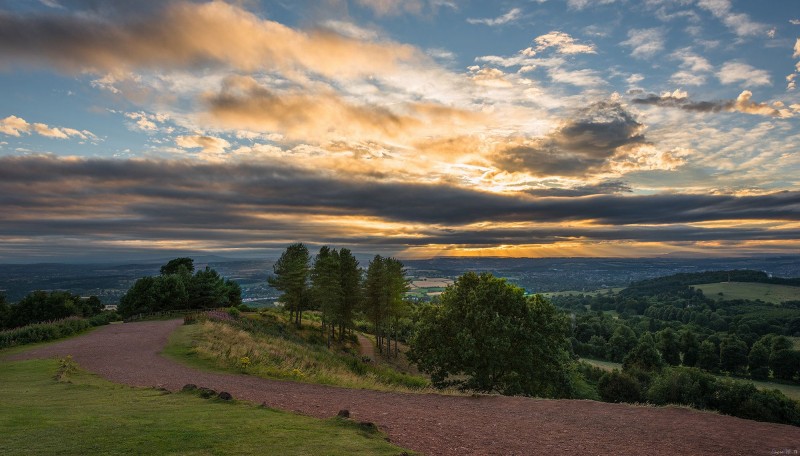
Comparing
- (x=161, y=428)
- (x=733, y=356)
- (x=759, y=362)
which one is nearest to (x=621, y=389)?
(x=733, y=356)

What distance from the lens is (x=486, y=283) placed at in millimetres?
34719

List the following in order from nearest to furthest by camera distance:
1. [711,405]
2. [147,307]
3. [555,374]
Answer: [555,374] → [711,405] → [147,307]

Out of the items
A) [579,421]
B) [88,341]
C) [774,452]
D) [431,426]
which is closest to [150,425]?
[431,426]

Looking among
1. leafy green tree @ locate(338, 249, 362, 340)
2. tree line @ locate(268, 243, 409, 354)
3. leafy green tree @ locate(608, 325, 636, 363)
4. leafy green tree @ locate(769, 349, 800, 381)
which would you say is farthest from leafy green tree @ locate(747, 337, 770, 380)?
leafy green tree @ locate(338, 249, 362, 340)

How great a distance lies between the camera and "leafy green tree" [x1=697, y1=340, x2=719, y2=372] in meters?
94.1

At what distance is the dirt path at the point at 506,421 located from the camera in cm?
1305

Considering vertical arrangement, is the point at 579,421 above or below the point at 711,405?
above

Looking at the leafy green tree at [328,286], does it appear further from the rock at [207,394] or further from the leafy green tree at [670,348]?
the leafy green tree at [670,348]

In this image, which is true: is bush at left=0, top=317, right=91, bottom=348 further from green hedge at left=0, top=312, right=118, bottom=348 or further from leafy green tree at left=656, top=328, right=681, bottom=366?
leafy green tree at left=656, top=328, right=681, bottom=366

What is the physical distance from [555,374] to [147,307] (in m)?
56.5

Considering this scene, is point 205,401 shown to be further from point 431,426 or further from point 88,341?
point 88,341

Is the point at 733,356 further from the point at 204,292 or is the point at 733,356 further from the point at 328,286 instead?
the point at 204,292


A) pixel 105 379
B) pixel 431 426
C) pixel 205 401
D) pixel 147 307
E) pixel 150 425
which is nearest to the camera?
pixel 150 425

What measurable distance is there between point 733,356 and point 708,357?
5.59 metres
